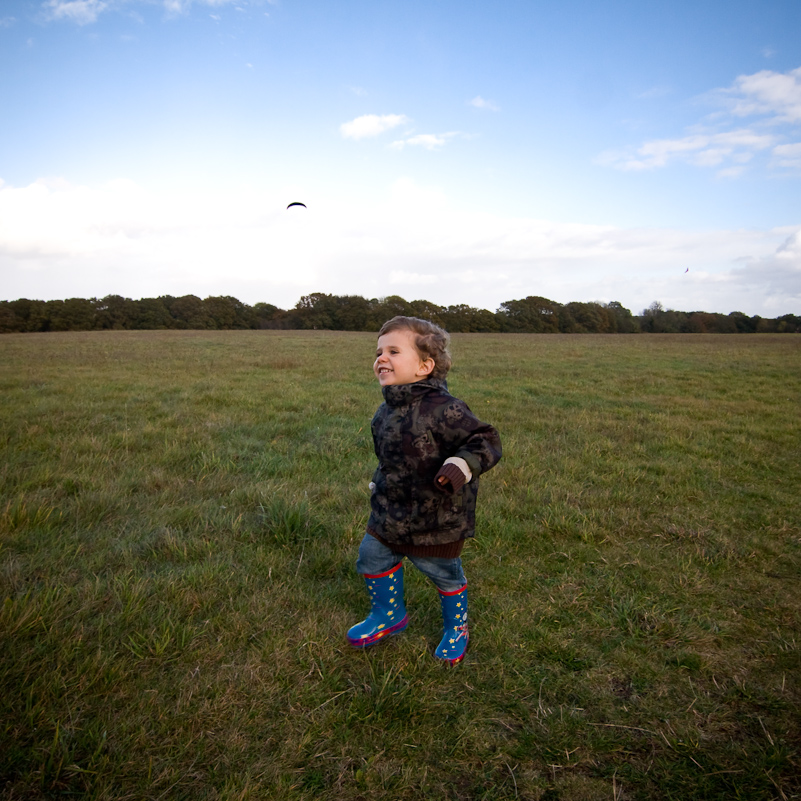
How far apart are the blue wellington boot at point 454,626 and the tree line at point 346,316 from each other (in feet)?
191

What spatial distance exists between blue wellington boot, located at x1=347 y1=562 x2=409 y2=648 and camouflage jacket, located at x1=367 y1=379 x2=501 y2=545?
28 cm

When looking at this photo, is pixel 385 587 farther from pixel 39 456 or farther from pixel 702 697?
pixel 39 456

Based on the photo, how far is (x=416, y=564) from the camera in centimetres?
262

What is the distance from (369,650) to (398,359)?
1.56 metres

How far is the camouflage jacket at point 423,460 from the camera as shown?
7.98 ft

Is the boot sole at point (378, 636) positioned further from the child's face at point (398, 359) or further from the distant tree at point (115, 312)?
the distant tree at point (115, 312)

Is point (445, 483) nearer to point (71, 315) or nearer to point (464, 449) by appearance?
point (464, 449)

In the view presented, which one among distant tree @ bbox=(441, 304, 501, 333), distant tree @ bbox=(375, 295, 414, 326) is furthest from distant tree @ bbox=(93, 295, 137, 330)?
distant tree @ bbox=(441, 304, 501, 333)

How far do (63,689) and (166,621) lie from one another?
1.69 feet

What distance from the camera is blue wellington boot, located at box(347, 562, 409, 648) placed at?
2.64 meters

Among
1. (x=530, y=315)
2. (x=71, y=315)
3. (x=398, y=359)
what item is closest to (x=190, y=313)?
(x=71, y=315)

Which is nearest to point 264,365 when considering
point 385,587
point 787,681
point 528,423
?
point 528,423

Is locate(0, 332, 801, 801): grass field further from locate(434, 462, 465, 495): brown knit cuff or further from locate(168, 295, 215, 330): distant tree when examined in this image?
locate(168, 295, 215, 330): distant tree

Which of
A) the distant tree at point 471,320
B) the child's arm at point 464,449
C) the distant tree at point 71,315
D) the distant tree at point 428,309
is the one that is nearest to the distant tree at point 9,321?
the distant tree at point 71,315
